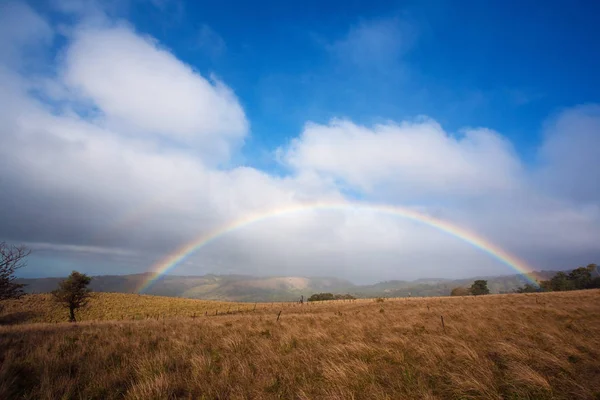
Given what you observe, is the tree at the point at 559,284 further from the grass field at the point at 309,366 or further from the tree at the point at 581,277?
the grass field at the point at 309,366

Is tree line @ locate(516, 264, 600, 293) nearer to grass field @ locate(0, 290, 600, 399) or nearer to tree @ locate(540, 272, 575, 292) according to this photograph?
tree @ locate(540, 272, 575, 292)

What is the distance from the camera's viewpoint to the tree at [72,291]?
34938mm

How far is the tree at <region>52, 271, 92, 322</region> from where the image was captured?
34938mm

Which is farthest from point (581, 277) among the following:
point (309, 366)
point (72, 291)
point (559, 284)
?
point (72, 291)

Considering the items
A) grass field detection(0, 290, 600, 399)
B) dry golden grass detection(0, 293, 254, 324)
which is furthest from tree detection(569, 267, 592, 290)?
grass field detection(0, 290, 600, 399)

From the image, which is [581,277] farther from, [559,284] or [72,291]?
[72,291]

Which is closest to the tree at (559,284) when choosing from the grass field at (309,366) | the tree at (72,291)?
the grass field at (309,366)

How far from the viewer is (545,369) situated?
6.23m

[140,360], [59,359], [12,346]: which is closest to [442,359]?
[140,360]

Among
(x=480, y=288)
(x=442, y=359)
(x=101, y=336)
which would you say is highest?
(x=442, y=359)

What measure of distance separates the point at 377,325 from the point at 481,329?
4413 mm

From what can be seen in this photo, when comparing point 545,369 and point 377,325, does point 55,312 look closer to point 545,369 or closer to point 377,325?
point 377,325

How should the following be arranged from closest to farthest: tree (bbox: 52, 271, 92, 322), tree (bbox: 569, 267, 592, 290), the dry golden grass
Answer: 1. tree (bbox: 52, 271, 92, 322)
2. the dry golden grass
3. tree (bbox: 569, 267, 592, 290)

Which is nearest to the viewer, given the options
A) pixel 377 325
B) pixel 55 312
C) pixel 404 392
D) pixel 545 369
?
pixel 404 392
